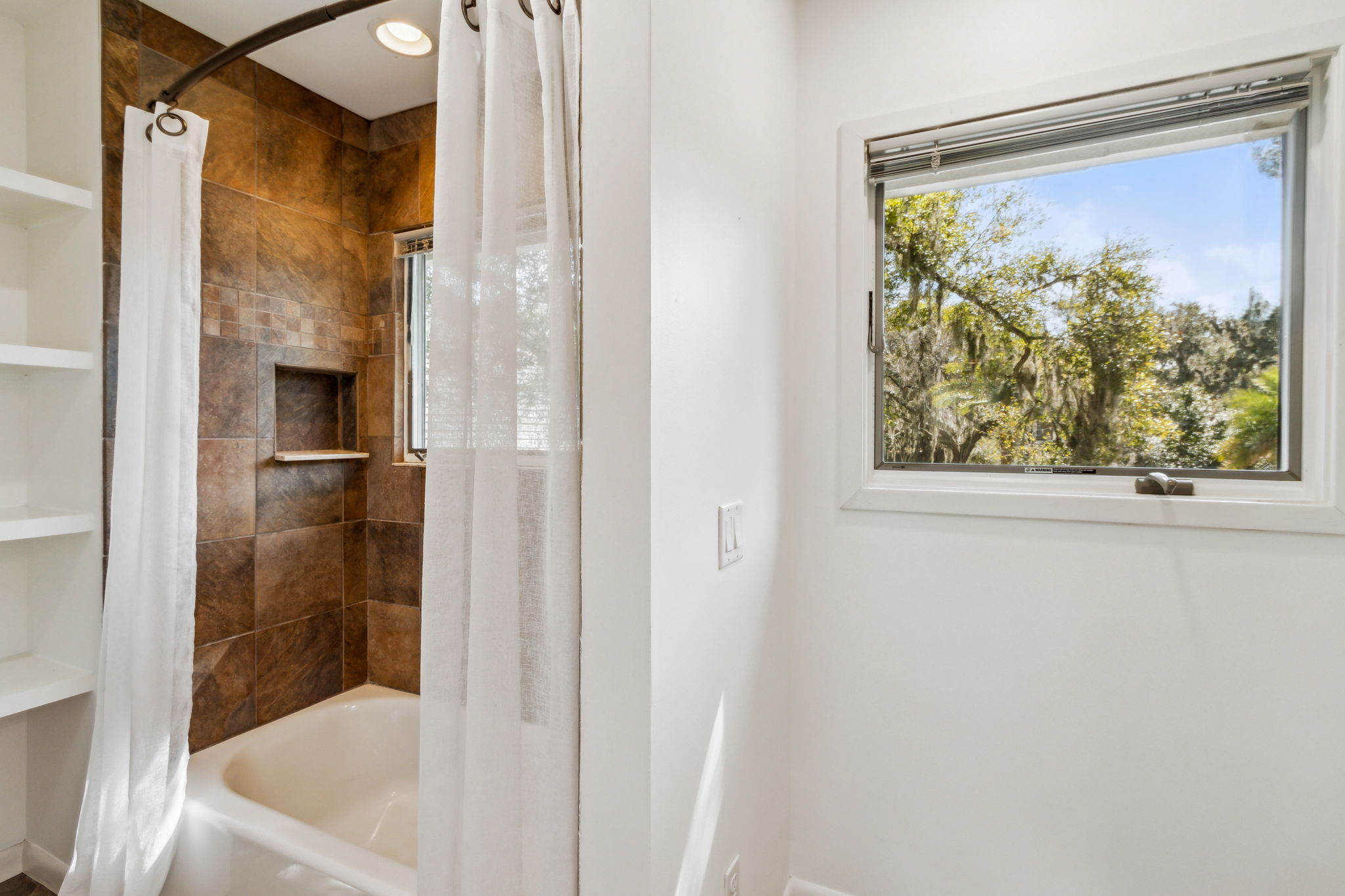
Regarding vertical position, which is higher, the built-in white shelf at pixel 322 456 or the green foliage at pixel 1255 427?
the green foliage at pixel 1255 427

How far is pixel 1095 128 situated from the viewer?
135cm

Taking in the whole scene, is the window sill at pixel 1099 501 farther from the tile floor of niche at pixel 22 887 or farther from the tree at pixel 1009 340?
the tile floor of niche at pixel 22 887

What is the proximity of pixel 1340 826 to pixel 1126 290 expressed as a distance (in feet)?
3.62

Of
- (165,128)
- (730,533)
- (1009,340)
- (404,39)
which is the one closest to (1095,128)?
(1009,340)

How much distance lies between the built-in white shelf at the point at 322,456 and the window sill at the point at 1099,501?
177cm

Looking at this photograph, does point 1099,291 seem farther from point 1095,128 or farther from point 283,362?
point 283,362

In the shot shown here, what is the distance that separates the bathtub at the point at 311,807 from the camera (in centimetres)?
137

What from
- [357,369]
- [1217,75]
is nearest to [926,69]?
[1217,75]

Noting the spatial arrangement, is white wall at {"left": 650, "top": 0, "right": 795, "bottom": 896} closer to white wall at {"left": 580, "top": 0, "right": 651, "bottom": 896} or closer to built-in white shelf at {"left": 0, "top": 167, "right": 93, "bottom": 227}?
white wall at {"left": 580, "top": 0, "right": 651, "bottom": 896}

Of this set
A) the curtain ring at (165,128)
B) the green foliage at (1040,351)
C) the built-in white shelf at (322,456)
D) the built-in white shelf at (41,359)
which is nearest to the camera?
the green foliage at (1040,351)

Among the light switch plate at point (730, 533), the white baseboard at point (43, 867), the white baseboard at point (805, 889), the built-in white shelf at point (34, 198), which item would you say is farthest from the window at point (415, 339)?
the white baseboard at point (805, 889)

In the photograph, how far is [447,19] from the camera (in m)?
0.99

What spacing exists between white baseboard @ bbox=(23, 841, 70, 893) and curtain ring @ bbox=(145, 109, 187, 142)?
6.33 ft

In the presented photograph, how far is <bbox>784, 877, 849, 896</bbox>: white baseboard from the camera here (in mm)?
1562
